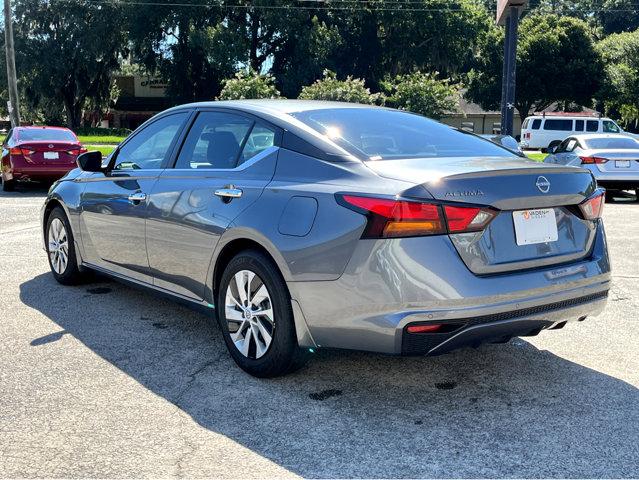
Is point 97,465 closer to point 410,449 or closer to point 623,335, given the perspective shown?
point 410,449

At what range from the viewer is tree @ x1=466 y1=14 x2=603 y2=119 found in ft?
167

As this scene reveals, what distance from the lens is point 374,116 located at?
15.9 feet

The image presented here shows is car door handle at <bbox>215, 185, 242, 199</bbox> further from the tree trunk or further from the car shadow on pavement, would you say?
the tree trunk

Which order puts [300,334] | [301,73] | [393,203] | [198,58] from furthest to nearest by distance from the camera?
1. [198,58]
2. [301,73]
3. [300,334]
4. [393,203]

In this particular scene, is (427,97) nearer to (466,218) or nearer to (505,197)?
(505,197)

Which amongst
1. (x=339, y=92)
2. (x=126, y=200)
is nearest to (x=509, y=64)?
(x=126, y=200)

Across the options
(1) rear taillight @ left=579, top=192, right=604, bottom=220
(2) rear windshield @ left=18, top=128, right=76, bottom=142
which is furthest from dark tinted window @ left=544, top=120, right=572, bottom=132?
(1) rear taillight @ left=579, top=192, right=604, bottom=220

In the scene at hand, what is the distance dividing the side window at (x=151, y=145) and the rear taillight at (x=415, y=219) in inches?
84.8

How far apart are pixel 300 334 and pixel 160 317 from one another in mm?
2035

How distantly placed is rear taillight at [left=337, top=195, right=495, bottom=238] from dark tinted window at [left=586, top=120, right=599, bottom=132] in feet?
117

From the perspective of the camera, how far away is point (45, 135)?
638 inches

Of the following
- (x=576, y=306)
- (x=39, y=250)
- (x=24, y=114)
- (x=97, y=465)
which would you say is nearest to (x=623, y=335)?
(x=576, y=306)

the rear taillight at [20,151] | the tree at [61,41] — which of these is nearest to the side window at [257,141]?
the rear taillight at [20,151]

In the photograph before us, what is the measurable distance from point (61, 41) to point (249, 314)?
52.2 m
